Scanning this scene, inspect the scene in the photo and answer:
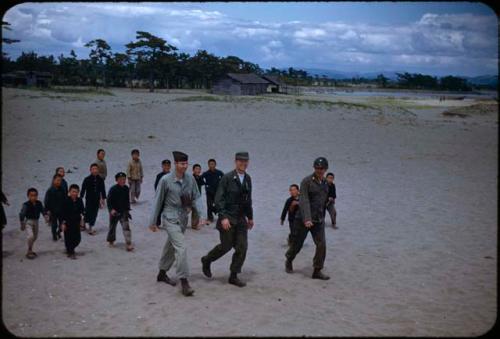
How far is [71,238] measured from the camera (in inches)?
329

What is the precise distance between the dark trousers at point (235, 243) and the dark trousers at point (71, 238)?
2.51 m

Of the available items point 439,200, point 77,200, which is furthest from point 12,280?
point 439,200

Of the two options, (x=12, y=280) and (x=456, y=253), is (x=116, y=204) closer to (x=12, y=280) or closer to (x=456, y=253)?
(x=12, y=280)

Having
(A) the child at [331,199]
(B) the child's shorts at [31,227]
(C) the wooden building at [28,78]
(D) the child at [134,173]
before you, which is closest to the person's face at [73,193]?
(B) the child's shorts at [31,227]

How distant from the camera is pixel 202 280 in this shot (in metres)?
7.55

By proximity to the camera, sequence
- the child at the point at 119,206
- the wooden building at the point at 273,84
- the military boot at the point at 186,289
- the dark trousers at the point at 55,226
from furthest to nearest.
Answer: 1. the wooden building at the point at 273,84
2. the dark trousers at the point at 55,226
3. the child at the point at 119,206
4. the military boot at the point at 186,289

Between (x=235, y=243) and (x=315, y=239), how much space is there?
1278 millimetres

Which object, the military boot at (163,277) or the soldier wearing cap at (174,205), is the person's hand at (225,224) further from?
the military boot at (163,277)

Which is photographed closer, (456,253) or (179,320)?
(179,320)

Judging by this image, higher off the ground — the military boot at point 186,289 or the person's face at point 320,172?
the person's face at point 320,172

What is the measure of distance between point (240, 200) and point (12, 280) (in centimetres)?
360

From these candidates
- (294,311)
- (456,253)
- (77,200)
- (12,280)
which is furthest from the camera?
(456,253)

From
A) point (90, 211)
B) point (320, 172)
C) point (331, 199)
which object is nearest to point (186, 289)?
point (320, 172)

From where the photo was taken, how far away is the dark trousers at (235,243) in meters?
7.39
